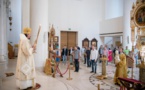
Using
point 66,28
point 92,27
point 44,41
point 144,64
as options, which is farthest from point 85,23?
point 144,64

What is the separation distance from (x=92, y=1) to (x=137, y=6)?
7.10m

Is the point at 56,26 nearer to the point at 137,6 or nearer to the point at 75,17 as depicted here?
the point at 75,17

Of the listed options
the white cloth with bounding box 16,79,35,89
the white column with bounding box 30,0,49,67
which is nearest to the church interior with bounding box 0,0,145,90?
the white column with bounding box 30,0,49,67

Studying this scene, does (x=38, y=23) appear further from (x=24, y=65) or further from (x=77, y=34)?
(x=77, y=34)

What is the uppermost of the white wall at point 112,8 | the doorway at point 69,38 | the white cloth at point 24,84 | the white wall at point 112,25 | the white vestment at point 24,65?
the white wall at point 112,8

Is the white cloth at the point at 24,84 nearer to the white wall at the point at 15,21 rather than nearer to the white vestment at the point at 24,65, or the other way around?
the white vestment at the point at 24,65

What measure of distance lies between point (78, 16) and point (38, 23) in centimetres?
1018

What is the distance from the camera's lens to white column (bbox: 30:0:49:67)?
1013 cm

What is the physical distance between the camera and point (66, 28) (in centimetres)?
1900

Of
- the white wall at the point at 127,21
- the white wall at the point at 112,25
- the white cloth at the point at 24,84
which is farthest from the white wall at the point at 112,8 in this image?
the white cloth at the point at 24,84

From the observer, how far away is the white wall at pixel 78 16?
18.4 metres

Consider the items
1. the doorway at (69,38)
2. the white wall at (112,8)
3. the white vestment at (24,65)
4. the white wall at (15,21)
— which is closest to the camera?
the white vestment at (24,65)

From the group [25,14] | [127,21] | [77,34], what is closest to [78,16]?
[77,34]

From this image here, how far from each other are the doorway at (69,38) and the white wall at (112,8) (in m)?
5.25
